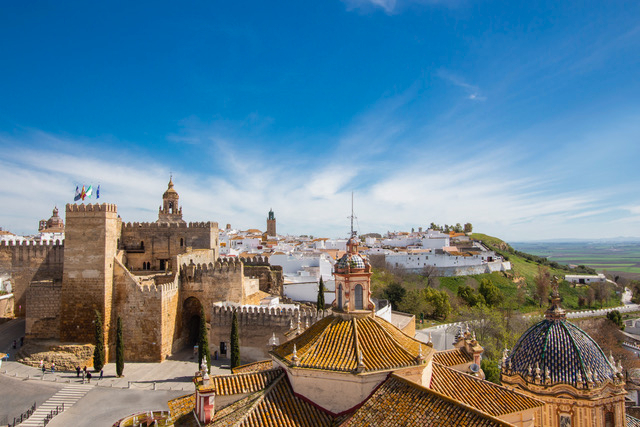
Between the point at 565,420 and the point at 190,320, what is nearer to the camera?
the point at 565,420

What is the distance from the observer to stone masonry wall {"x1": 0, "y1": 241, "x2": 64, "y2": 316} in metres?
28.8

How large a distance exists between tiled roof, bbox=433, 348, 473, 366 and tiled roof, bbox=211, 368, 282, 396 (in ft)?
18.7

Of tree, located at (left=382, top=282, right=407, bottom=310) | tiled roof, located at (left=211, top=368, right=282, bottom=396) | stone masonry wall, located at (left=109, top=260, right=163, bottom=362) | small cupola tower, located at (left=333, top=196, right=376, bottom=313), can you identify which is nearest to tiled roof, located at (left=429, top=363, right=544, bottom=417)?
small cupola tower, located at (left=333, top=196, right=376, bottom=313)

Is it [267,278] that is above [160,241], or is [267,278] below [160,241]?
below

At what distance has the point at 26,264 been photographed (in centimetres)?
2897

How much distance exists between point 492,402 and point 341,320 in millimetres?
4087

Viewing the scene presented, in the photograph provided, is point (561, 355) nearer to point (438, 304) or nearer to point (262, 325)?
point (262, 325)

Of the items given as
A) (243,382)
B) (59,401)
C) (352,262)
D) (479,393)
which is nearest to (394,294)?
(59,401)

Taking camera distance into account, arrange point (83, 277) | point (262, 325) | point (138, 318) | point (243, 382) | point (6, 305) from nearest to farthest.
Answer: point (243, 382) < point (83, 277) < point (138, 318) < point (262, 325) < point (6, 305)

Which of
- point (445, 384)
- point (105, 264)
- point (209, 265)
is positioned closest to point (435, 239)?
point (209, 265)

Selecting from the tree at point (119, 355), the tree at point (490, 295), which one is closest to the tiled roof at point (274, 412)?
the tree at point (119, 355)

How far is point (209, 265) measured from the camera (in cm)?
2539

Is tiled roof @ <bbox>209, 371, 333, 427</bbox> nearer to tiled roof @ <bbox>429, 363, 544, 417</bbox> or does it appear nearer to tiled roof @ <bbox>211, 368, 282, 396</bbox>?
tiled roof @ <bbox>211, 368, 282, 396</bbox>

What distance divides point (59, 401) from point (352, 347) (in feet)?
47.4
